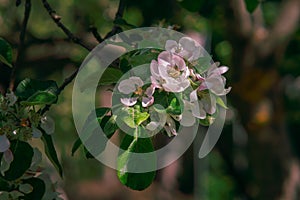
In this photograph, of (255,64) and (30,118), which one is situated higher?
(30,118)

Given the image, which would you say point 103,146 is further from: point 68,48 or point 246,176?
point 246,176

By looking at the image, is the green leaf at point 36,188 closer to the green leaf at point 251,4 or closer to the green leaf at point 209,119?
the green leaf at point 209,119

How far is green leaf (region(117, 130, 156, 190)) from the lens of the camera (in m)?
1.32

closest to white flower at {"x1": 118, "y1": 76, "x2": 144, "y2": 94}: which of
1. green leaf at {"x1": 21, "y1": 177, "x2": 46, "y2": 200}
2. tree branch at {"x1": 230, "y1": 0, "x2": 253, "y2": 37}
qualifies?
green leaf at {"x1": 21, "y1": 177, "x2": 46, "y2": 200}

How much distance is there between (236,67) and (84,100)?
7.02 ft

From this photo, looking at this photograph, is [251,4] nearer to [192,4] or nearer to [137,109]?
[192,4]

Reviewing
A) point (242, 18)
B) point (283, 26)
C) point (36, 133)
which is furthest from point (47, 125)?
point (283, 26)

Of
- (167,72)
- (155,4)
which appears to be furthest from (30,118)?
(155,4)

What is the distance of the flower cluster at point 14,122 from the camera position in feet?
4.61

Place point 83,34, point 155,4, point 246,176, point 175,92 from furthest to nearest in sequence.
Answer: point 246,176
point 83,34
point 155,4
point 175,92

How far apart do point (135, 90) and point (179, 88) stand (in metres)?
0.08

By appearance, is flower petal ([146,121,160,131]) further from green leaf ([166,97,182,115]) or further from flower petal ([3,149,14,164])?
flower petal ([3,149,14,164])

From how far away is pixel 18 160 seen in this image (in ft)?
4.71

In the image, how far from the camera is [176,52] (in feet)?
4.51
